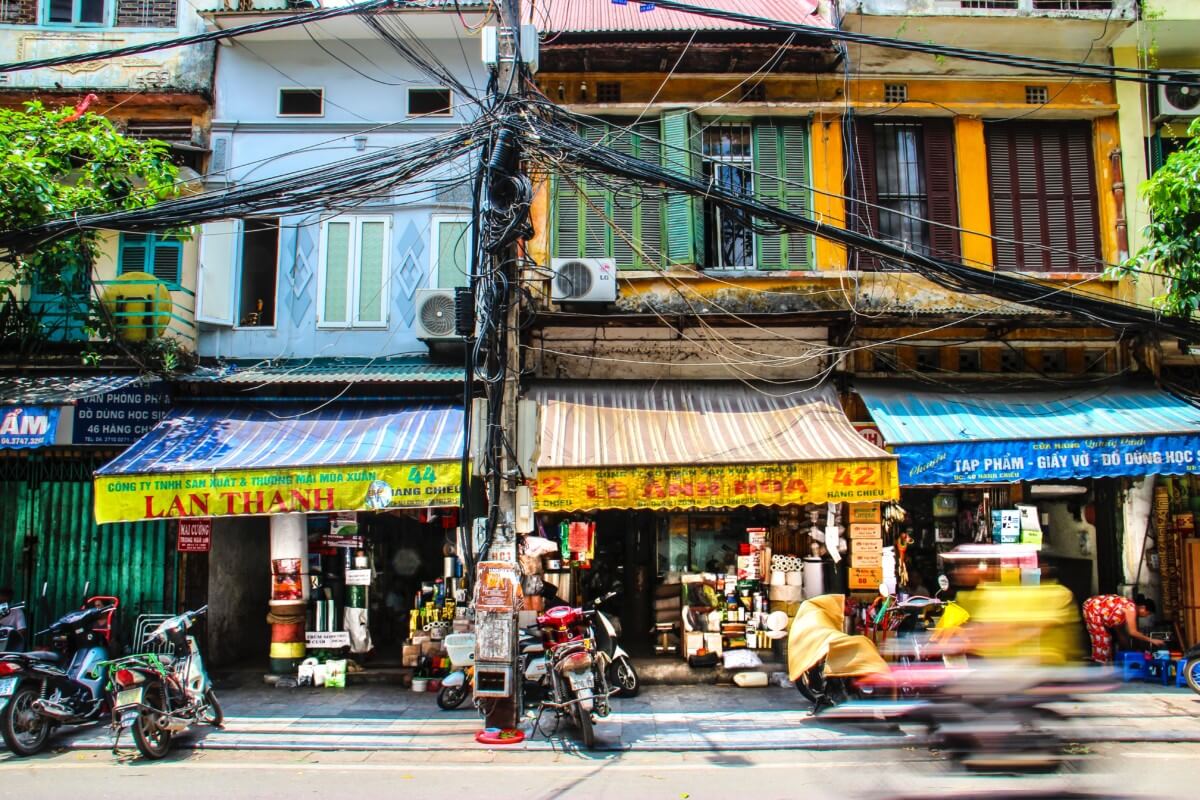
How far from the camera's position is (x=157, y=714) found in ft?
23.6

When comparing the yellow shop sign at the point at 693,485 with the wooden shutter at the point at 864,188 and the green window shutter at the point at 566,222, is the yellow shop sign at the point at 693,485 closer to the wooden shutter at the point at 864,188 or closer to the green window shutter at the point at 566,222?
the wooden shutter at the point at 864,188

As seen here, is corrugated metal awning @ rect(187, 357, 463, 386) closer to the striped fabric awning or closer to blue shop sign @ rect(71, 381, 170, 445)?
blue shop sign @ rect(71, 381, 170, 445)

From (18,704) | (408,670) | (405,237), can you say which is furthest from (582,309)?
(18,704)

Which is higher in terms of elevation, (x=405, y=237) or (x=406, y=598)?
(x=405, y=237)

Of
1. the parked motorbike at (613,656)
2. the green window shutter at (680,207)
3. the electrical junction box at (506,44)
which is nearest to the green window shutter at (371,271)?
the green window shutter at (680,207)

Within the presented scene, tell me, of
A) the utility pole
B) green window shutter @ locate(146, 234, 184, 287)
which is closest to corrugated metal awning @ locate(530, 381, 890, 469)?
the utility pole

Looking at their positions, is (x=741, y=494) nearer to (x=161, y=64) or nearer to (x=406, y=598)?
(x=406, y=598)

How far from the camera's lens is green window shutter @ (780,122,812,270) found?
37.6 feet

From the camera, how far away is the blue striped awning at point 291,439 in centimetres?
923

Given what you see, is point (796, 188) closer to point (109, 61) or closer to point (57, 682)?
point (109, 61)

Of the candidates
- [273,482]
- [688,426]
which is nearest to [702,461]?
[688,426]

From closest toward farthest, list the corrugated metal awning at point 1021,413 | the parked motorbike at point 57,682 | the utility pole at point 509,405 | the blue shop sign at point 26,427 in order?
the parked motorbike at point 57,682 → the utility pole at point 509,405 → the blue shop sign at point 26,427 → the corrugated metal awning at point 1021,413

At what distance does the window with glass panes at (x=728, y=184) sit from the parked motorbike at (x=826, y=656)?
205 inches

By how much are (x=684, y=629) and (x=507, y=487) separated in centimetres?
414
